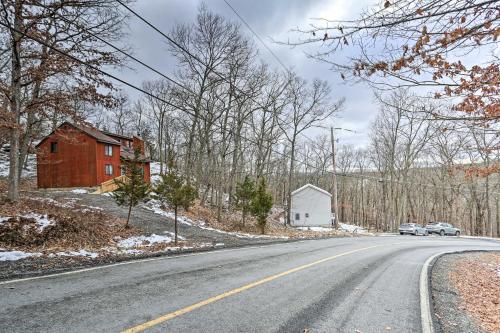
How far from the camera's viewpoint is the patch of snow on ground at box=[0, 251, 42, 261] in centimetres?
868

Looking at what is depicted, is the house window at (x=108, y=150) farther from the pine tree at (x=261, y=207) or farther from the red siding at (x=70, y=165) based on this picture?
the pine tree at (x=261, y=207)

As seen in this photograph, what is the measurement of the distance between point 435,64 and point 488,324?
4.14 meters

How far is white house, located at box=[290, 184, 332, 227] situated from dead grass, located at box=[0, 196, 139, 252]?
2773 centimetres

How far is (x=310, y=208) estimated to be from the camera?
135 feet

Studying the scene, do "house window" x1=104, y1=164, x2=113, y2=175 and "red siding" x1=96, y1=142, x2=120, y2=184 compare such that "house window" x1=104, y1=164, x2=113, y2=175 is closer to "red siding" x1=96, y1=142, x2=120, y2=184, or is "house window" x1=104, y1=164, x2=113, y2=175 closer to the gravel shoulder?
"red siding" x1=96, y1=142, x2=120, y2=184

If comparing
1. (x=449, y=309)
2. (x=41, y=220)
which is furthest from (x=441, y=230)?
(x=41, y=220)

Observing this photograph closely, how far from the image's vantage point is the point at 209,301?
17.0ft

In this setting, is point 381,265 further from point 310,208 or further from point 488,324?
point 310,208

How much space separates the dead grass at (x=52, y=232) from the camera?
10.7 meters

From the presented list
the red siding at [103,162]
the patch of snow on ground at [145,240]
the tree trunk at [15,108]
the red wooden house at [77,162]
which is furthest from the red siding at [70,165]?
the patch of snow on ground at [145,240]

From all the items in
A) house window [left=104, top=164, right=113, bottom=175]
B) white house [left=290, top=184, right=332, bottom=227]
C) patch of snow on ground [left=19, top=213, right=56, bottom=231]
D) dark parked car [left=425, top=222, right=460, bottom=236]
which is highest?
house window [left=104, top=164, right=113, bottom=175]

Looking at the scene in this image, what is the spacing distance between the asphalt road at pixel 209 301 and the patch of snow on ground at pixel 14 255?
9.50 feet

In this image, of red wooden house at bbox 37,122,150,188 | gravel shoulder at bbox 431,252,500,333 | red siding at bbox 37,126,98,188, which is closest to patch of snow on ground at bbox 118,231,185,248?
gravel shoulder at bbox 431,252,500,333

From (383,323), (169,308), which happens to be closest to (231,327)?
(169,308)
